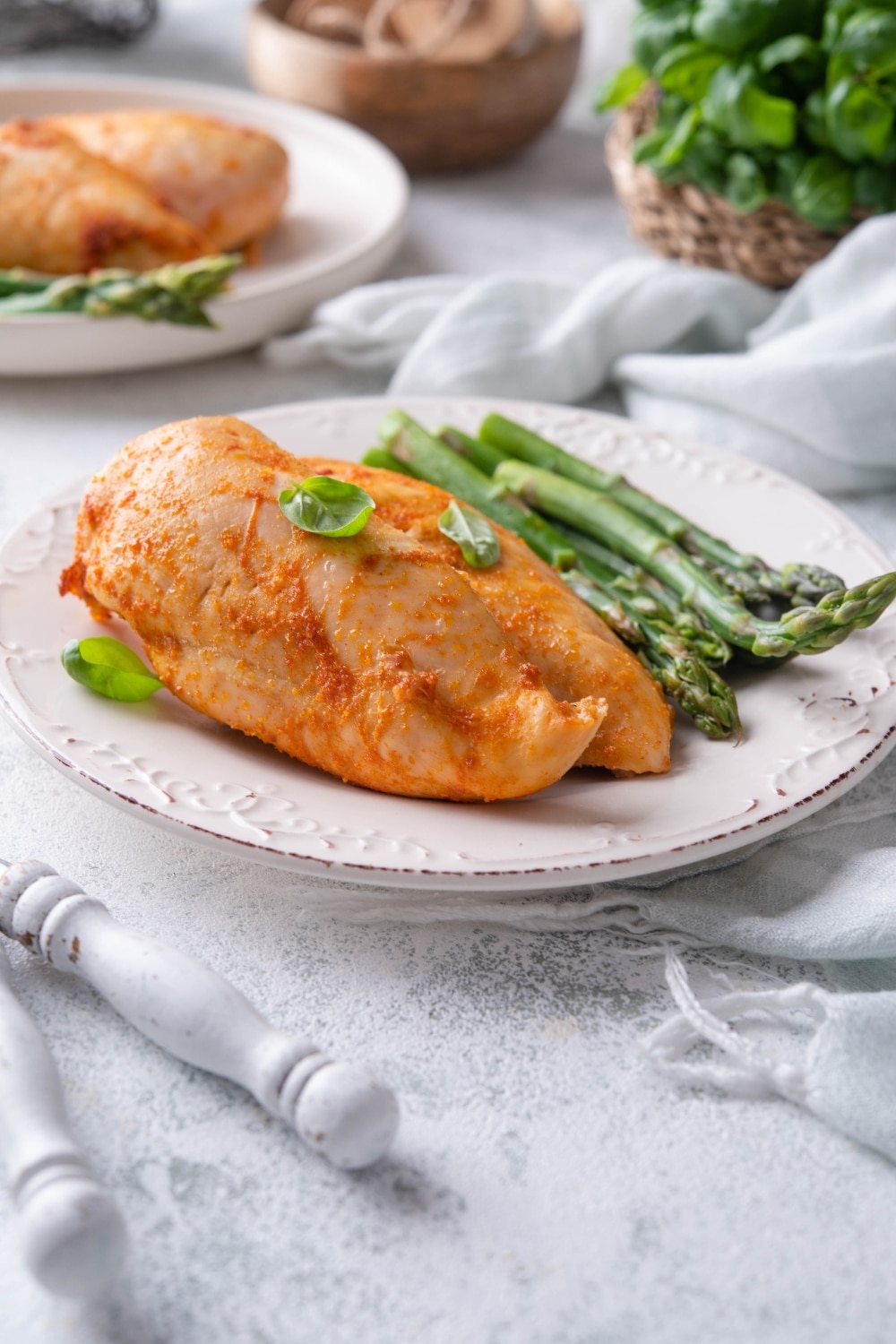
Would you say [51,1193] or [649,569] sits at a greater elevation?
[649,569]

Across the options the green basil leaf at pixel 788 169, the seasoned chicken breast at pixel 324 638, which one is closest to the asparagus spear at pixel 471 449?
the seasoned chicken breast at pixel 324 638

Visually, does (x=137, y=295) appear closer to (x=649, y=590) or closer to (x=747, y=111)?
(x=747, y=111)

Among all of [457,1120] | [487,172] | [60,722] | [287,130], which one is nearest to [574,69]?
[487,172]

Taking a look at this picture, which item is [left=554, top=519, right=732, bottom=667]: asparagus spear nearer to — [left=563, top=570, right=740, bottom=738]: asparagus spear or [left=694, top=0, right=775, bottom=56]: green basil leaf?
[left=563, top=570, right=740, bottom=738]: asparagus spear

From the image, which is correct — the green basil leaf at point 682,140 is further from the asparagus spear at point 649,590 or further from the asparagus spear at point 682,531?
the asparagus spear at point 649,590

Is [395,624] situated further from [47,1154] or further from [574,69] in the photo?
[574,69]

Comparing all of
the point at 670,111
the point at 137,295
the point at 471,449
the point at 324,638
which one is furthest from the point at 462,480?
the point at 670,111

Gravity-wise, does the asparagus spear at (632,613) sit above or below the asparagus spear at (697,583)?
below
